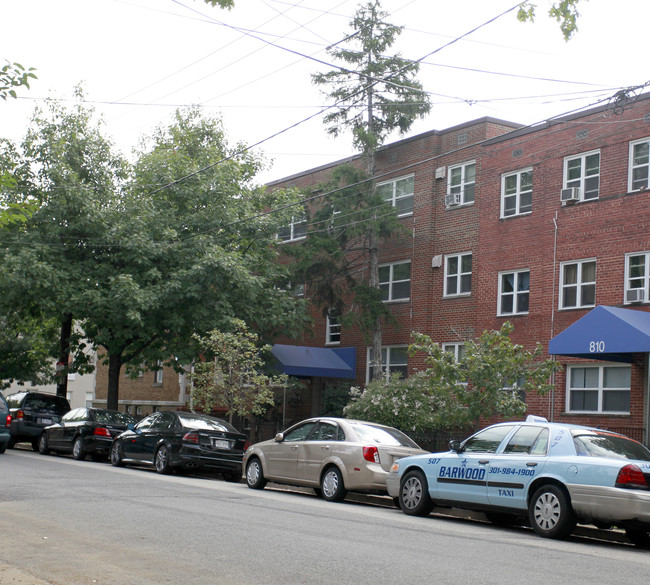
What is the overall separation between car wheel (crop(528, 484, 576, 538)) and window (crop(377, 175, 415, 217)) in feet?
67.5

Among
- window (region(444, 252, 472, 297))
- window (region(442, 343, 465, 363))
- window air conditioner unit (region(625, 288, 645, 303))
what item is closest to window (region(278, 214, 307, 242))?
window (region(444, 252, 472, 297))

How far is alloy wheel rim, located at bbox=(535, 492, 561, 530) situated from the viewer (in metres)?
11.1

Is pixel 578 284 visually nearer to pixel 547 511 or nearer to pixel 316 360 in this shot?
pixel 316 360

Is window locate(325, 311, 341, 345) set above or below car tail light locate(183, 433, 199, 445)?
above

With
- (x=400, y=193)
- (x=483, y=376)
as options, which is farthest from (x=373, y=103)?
(x=483, y=376)

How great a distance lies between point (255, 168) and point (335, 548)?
1020 inches

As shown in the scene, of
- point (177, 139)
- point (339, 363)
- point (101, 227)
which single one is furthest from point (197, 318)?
point (177, 139)

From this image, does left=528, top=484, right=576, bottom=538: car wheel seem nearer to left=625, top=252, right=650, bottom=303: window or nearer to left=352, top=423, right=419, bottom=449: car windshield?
left=352, top=423, right=419, bottom=449: car windshield

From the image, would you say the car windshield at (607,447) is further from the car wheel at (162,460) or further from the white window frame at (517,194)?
the white window frame at (517,194)

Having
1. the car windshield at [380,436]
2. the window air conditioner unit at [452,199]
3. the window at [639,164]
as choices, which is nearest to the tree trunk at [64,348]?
the window air conditioner unit at [452,199]

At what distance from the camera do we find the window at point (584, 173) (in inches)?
993

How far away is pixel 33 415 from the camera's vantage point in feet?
90.8

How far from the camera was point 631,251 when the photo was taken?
2392 centimetres

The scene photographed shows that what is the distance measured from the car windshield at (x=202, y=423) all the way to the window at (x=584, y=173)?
12.3 metres
